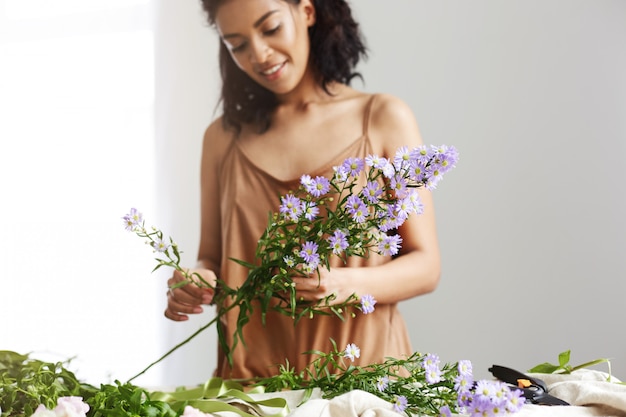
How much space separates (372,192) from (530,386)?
328 mm

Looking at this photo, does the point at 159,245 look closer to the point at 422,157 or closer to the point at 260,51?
the point at 422,157

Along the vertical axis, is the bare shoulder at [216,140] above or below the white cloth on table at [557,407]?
above

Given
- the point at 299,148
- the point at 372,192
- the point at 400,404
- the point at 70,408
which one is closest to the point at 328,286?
the point at 299,148

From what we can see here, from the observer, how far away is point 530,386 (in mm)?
1048

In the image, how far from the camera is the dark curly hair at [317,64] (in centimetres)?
225

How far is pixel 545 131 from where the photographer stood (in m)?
2.23

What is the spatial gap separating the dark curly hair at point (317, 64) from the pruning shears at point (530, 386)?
51.0 inches

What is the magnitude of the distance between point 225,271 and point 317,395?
1.27 meters

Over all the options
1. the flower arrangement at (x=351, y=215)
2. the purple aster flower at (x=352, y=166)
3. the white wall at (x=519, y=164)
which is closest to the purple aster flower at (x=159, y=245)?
the flower arrangement at (x=351, y=215)

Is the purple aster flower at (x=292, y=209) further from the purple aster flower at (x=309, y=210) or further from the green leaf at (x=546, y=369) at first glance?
the green leaf at (x=546, y=369)

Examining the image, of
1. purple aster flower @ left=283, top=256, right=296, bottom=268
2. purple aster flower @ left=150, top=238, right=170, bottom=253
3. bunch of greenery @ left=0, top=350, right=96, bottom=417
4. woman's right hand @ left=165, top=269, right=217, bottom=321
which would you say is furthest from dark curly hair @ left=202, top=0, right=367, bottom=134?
bunch of greenery @ left=0, top=350, right=96, bottom=417

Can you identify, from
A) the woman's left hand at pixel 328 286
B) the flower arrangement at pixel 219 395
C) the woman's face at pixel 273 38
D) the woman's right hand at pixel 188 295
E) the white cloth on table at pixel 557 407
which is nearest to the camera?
the flower arrangement at pixel 219 395

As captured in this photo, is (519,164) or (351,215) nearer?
(351,215)

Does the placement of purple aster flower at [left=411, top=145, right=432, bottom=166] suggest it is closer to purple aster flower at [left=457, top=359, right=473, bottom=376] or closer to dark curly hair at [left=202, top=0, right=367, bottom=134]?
purple aster flower at [left=457, top=359, right=473, bottom=376]
